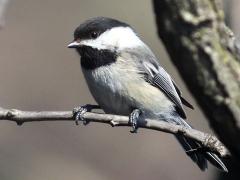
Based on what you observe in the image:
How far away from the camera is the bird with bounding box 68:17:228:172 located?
379 cm

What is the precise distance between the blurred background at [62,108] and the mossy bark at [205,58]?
439 centimetres

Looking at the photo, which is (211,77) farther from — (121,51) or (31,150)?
(31,150)

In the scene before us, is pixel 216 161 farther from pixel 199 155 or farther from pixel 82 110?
pixel 82 110

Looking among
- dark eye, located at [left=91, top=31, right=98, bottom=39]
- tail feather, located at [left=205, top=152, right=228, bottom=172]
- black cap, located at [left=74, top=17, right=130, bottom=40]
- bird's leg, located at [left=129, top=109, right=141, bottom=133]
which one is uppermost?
black cap, located at [left=74, top=17, right=130, bottom=40]

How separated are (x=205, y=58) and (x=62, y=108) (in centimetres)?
728

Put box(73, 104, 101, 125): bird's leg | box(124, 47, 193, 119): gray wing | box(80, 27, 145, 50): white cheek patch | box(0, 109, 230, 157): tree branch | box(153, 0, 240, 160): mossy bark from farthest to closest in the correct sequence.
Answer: box(124, 47, 193, 119): gray wing, box(80, 27, 145, 50): white cheek patch, box(73, 104, 101, 125): bird's leg, box(0, 109, 230, 157): tree branch, box(153, 0, 240, 160): mossy bark

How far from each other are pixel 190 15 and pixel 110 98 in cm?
243

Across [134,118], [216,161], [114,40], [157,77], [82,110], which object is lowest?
[216,161]

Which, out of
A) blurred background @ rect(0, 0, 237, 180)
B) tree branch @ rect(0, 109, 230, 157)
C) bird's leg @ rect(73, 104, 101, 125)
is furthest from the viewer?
blurred background @ rect(0, 0, 237, 180)

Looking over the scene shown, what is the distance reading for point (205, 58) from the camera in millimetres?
1387

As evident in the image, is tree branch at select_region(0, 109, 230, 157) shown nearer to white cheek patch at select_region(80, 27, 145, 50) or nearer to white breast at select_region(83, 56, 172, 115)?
white breast at select_region(83, 56, 172, 115)

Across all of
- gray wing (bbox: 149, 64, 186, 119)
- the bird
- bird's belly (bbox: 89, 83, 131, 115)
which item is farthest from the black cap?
gray wing (bbox: 149, 64, 186, 119)

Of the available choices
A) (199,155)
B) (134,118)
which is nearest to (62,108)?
(199,155)

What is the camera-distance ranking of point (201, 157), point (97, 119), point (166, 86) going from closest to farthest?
1. point (97, 119)
2. point (201, 157)
3. point (166, 86)
